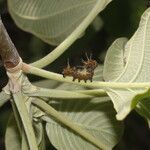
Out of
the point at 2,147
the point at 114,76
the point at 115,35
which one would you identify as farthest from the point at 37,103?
the point at 2,147

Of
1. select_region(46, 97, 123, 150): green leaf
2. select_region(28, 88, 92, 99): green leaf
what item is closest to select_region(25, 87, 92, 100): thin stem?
select_region(28, 88, 92, 99): green leaf

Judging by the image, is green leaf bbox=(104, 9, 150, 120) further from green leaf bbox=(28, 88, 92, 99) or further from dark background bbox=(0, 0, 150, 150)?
dark background bbox=(0, 0, 150, 150)

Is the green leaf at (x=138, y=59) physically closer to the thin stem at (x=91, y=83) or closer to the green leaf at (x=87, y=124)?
the thin stem at (x=91, y=83)

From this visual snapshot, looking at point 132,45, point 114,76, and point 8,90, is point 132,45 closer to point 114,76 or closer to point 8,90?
point 114,76

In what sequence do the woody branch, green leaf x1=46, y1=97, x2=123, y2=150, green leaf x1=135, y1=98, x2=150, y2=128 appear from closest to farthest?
the woody branch → green leaf x1=135, y1=98, x2=150, y2=128 → green leaf x1=46, y1=97, x2=123, y2=150

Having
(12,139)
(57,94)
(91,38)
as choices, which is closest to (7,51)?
(57,94)
